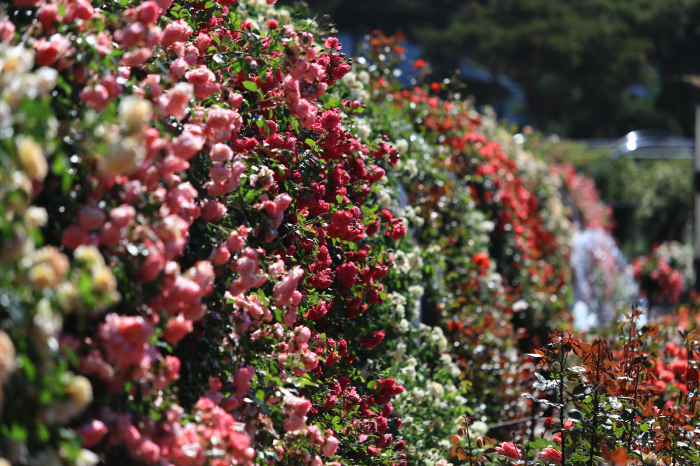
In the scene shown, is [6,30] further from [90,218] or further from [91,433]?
[91,433]

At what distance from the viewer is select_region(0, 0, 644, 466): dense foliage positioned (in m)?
1.13

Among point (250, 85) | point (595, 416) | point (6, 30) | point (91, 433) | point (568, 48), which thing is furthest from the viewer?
point (568, 48)

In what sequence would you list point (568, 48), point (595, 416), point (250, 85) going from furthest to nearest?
point (568, 48) < point (595, 416) < point (250, 85)

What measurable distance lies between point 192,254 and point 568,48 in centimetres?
3237

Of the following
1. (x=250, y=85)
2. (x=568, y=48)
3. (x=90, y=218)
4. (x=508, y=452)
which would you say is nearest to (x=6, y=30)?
(x=90, y=218)

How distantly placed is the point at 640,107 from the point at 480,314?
3406cm

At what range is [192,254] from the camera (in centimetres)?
171

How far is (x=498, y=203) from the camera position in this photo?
5992 mm

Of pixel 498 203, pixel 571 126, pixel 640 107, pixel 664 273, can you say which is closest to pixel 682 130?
pixel 640 107

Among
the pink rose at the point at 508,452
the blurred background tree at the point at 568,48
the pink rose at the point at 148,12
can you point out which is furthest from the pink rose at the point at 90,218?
the blurred background tree at the point at 568,48

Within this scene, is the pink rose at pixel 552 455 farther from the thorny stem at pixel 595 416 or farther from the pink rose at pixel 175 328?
the pink rose at pixel 175 328

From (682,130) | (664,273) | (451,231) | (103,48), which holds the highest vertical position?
(682,130)

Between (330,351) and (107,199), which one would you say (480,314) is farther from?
(107,199)

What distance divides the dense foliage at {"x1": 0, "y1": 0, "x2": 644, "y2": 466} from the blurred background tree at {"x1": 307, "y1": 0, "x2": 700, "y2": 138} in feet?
89.6
